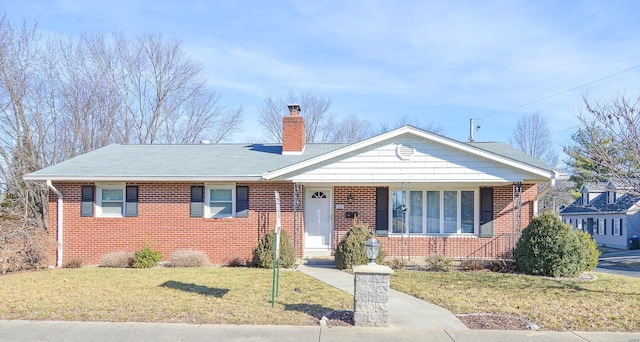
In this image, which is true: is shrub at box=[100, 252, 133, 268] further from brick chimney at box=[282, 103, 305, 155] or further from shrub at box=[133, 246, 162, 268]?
brick chimney at box=[282, 103, 305, 155]

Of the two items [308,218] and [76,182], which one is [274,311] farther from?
[76,182]

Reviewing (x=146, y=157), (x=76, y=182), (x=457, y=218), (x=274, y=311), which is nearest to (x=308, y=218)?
(x=457, y=218)

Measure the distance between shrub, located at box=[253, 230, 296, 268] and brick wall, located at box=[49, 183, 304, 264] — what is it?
1260 millimetres


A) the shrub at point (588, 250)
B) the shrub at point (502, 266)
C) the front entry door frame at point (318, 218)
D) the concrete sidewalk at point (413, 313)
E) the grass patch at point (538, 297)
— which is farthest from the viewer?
the front entry door frame at point (318, 218)

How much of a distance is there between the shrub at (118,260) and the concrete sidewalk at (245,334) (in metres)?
7.10

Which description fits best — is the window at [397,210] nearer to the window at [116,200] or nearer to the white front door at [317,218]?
the white front door at [317,218]

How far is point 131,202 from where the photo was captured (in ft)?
50.9

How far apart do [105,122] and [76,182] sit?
13.8m

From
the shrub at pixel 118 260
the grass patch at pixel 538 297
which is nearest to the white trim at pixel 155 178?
the shrub at pixel 118 260

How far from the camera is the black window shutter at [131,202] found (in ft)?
50.8

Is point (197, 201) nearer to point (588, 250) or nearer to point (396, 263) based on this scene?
point (396, 263)

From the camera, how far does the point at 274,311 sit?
8453 millimetres

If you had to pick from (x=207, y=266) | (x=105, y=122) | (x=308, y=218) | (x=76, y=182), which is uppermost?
(x=105, y=122)

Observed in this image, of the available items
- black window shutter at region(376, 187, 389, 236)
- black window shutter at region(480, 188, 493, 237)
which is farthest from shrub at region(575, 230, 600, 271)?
black window shutter at region(376, 187, 389, 236)
